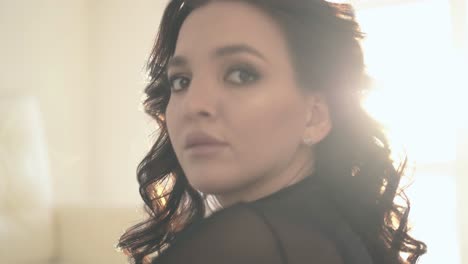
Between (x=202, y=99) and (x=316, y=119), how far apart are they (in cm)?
20

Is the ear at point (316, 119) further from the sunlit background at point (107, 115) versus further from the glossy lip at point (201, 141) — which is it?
the sunlit background at point (107, 115)

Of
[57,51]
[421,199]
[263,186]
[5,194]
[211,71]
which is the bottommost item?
[421,199]

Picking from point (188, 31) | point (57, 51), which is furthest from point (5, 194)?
point (188, 31)

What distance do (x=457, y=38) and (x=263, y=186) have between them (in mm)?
1985

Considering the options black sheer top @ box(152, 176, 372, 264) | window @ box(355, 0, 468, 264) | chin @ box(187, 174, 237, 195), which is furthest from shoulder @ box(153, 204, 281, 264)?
window @ box(355, 0, 468, 264)

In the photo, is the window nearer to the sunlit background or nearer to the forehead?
the sunlit background

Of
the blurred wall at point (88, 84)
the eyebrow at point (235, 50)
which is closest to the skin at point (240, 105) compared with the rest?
the eyebrow at point (235, 50)

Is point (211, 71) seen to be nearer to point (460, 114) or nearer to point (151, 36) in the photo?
point (460, 114)

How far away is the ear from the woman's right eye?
0.20m

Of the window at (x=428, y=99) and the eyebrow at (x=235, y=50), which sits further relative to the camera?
the window at (x=428, y=99)

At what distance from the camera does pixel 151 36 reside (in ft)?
10.0

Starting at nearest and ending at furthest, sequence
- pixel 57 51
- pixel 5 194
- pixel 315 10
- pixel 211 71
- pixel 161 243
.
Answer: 1. pixel 211 71
2. pixel 315 10
3. pixel 161 243
4. pixel 5 194
5. pixel 57 51

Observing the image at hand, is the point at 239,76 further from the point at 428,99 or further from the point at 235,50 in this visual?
the point at 428,99

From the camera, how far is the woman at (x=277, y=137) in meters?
0.59
